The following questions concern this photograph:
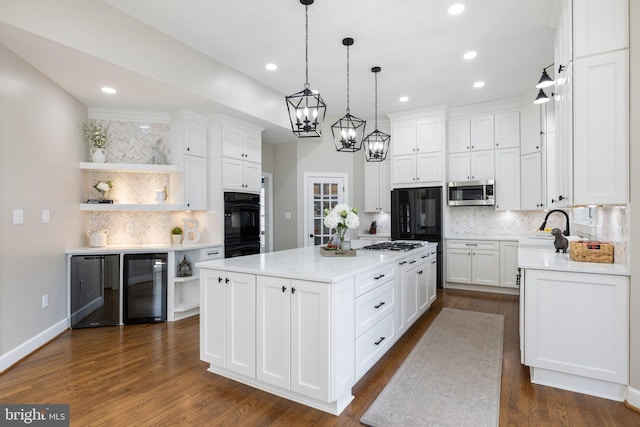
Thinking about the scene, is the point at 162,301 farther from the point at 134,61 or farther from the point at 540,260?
the point at 540,260

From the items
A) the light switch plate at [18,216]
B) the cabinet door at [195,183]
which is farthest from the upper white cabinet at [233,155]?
the light switch plate at [18,216]

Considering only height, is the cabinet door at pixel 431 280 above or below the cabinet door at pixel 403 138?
below

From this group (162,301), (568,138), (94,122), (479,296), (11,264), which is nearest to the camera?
(568,138)

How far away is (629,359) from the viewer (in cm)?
223

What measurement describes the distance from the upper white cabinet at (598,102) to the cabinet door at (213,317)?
2.70m

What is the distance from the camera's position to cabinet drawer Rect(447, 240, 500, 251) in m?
5.41

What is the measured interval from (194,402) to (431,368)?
6.04ft

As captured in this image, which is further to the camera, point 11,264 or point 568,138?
point 11,264

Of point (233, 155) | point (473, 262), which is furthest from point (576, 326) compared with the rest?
point (233, 155)

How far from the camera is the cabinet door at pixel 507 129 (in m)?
5.51

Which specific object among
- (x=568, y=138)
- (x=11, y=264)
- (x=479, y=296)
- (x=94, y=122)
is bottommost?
(x=479, y=296)

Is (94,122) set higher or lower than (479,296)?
higher

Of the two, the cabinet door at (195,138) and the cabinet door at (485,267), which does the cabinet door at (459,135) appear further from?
the cabinet door at (195,138)

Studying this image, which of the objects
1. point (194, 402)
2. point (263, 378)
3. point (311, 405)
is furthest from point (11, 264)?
point (311, 405)
